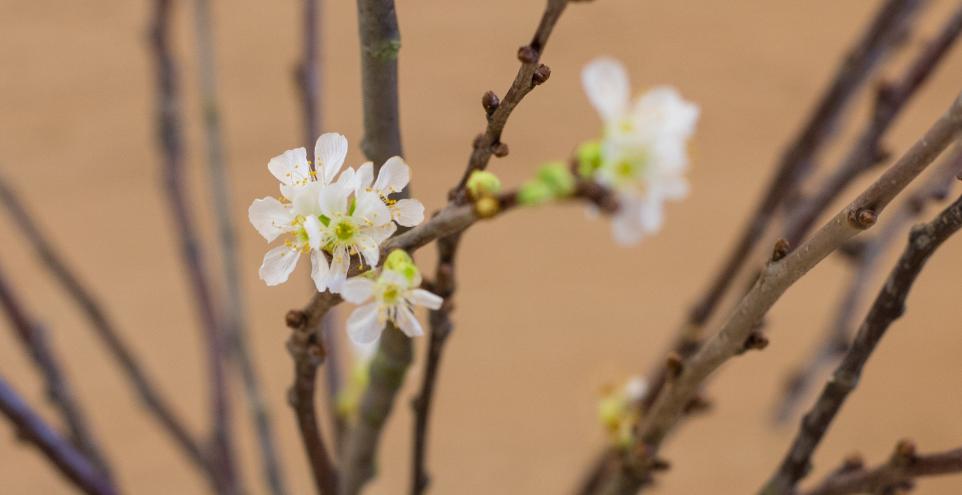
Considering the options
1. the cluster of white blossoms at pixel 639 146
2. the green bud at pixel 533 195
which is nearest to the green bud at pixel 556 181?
the green bud at pixel 533 195

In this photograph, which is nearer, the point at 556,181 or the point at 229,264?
the point at 556,181

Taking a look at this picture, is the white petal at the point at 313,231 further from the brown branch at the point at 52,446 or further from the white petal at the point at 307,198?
the brown branch at the point at 52,446

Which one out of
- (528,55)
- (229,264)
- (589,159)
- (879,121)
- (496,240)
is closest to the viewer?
(528,55)

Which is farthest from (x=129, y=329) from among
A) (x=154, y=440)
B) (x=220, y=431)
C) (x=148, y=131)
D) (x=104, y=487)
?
(x=104, y=487)

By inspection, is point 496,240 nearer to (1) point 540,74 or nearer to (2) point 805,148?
(2) point 805,148

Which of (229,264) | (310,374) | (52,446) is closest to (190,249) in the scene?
(229,264)

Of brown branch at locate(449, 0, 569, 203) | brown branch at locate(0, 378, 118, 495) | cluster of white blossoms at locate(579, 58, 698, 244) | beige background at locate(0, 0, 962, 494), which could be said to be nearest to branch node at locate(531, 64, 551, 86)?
brown branch at locate(449, 0, 569, 203)

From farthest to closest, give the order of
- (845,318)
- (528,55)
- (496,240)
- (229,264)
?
(496,240)
(845,318)
(229,264)
(528,55)
